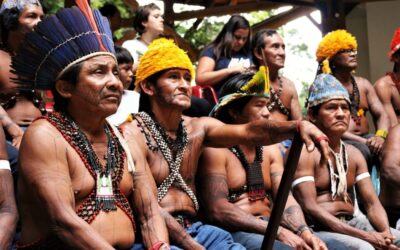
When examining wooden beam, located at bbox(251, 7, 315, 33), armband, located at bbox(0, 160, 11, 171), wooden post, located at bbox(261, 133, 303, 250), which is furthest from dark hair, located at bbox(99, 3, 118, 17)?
wooden post, located at bbox(261, 133, 303, 250)

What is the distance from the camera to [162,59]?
18.2 feet

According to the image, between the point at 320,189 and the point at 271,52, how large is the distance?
1767 millimetres

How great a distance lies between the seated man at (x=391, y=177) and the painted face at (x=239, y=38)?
1.62 m

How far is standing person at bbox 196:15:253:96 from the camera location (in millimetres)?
7398

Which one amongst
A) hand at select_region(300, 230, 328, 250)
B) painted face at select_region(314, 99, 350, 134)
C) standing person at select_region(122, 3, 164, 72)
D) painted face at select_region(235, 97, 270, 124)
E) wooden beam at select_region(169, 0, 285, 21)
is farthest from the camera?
wooden beam at select_region(169, 0, 285, 21)

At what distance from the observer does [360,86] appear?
27.4ft

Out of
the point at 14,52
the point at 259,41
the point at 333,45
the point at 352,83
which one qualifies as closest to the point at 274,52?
the point at 259,41

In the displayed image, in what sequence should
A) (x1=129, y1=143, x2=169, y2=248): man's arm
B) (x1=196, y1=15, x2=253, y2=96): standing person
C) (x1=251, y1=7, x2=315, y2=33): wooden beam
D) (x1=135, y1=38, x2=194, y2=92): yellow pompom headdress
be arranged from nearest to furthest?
(x1=129, y1=143, x2=169, y2=248): man's arm
(x1=135, y1=38, x2=194, y2=92): yellow pompom headdress
(x1=196, y1=15, x2=253, y2=96): standing person
(x1=251, y1=7, x2=315, y2=33): wooden beam

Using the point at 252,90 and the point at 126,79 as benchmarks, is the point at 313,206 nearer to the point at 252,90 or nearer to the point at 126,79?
the point at 252,90

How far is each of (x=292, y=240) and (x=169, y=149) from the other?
1.04 metres

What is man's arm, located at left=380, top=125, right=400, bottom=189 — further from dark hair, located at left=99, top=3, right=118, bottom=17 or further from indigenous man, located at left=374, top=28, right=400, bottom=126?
dark hair, located at left=99, top=3, right=118, bottom=17

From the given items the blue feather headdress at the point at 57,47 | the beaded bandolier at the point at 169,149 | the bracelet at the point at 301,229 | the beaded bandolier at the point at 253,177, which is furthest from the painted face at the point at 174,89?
the bracelet at the point at 301,229

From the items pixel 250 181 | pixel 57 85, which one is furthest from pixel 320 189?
pixel 57 85

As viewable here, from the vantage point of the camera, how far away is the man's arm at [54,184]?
4051mm
